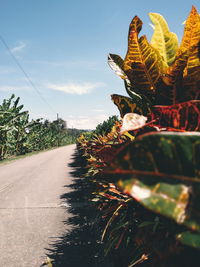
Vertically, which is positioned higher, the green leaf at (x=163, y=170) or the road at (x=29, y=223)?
the green leaf at (x=163, y=170)

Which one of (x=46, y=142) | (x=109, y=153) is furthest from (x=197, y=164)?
(x=46, y=142)

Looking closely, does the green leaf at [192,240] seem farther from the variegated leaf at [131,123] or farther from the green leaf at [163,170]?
the variegated leaf at [131,123]

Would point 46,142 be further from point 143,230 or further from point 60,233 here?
point 143,230

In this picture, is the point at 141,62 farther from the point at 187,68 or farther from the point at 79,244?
the point at 79,244

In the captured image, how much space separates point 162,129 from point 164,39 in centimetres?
43

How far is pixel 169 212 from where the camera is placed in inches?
12.7

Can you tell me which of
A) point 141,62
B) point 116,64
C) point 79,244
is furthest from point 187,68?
point 79,244

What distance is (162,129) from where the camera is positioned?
58cm

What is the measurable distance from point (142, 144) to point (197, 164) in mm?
89

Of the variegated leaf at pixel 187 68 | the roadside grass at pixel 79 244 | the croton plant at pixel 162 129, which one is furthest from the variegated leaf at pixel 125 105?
the roadside grass at pixel 79 244

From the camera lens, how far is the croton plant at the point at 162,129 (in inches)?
12.9

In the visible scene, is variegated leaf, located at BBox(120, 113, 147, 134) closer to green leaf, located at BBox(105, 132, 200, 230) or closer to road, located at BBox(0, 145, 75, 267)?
green leaf, located at BBox(105, 132, 200, 230)

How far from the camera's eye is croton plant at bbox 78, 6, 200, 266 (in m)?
0.33

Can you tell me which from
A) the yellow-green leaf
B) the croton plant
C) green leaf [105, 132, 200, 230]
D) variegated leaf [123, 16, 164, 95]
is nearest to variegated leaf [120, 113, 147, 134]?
the croton plant
